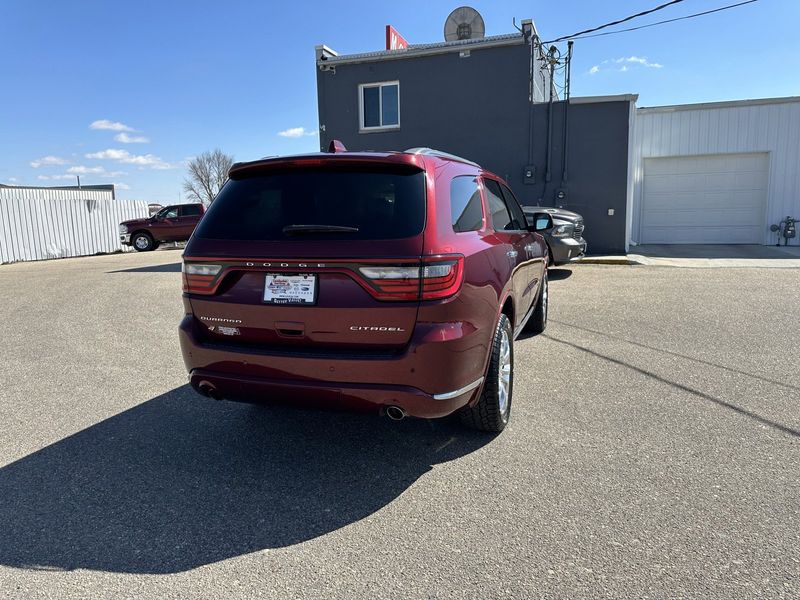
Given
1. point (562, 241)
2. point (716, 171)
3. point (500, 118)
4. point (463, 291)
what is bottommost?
point (562, 241)

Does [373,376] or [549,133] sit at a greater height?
[549,133]

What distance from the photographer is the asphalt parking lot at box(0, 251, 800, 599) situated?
7.69 ft

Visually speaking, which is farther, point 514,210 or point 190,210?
point 190,210

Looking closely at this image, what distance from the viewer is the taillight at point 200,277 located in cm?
320

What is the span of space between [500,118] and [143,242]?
15.2m

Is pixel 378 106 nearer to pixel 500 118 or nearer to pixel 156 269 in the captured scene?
pixel 500 118

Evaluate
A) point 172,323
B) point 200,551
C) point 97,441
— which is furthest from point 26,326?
point 200,551

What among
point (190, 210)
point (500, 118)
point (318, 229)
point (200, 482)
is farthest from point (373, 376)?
point (190, 210)

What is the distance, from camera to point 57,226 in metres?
20.8

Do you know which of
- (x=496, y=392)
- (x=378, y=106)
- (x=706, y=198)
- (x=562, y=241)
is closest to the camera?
(x=496, y=392)

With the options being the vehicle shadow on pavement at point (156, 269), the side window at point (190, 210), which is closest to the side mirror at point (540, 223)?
the vehicle shadow on pavement at point (156, 269)

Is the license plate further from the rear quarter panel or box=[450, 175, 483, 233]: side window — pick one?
box=[450, 175, 483, 233]: side window

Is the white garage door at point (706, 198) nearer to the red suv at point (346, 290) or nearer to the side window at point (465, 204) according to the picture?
the side window at point (465, 204)

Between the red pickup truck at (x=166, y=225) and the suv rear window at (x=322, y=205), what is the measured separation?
1979 cm
